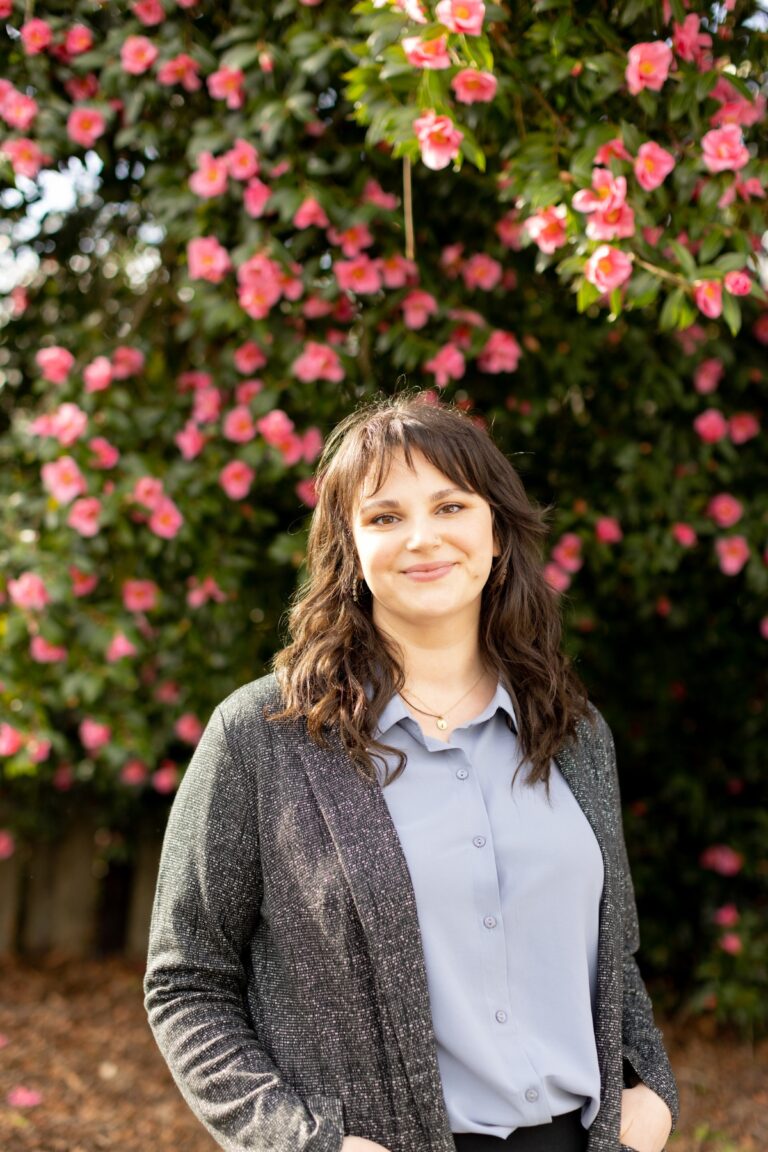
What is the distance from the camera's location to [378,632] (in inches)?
67.2

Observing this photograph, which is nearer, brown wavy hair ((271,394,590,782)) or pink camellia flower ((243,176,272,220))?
brown wavy hair ((271,394,590,782))

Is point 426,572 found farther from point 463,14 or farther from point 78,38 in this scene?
point 78,38

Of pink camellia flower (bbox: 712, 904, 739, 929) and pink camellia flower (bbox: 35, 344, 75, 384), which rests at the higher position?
pink camellia flower (bbox: 35, 344, 75, 384)

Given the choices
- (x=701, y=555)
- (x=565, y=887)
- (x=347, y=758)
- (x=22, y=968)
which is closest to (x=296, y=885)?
(x=347, y=758)

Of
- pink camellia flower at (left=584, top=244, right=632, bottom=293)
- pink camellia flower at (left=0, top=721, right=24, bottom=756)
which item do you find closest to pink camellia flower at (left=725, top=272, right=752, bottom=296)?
pink camellia flower at (left=584, top=244, right=632, bottom=293)

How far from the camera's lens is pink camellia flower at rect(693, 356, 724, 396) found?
297 cm

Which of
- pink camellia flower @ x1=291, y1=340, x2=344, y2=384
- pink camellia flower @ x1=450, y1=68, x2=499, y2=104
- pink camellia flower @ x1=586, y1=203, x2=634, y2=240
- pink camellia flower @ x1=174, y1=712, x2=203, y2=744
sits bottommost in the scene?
pink camellia flower @ x1=174, y1=712, x2=203, y2=744

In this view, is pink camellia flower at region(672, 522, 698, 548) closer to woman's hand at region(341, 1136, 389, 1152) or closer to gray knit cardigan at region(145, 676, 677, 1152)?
gray knit cardigan at region(145, 676, 677, 1152)

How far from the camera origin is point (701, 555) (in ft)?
11.2

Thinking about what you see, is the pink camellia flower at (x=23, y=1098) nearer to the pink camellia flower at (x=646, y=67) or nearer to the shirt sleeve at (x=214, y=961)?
the shirt sleeve at (x=214, y=961)

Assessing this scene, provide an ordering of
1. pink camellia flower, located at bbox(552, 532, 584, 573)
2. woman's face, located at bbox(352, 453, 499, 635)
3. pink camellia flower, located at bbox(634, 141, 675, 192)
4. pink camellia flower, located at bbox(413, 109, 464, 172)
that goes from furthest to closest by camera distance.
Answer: pink camellia flower, located at bbox(552, 532, 584, 573) → pink camellia flower, located at bbox(634, 141, 675, 192) → pink camellia flower, located at bbox(413, 109, 464, 172) → woman's face, located at bbox(352, 453, 499, 635)

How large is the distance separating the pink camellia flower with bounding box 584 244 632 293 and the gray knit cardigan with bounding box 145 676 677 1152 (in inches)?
38.0

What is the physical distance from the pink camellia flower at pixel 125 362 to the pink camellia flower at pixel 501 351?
0.85 meters

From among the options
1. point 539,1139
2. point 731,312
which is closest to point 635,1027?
point 539,1139
